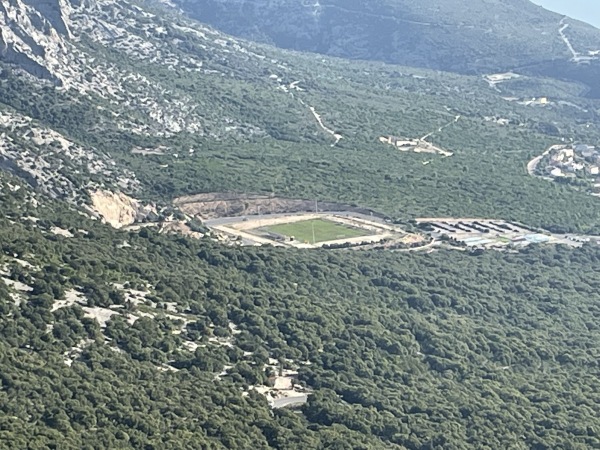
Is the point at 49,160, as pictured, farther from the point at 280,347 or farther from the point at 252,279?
the point at 280,347

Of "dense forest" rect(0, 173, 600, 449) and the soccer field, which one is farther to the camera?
the soccer field

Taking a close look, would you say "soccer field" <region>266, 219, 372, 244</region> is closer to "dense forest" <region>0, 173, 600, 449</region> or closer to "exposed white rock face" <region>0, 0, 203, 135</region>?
"dense forest" <region>0, 173, 600, 449</region>

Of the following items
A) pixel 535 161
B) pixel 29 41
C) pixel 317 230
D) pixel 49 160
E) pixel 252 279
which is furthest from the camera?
pixel 535 161

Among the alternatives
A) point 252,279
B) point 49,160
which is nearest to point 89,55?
point 49,160

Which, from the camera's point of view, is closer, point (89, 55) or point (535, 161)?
point (89, 55)

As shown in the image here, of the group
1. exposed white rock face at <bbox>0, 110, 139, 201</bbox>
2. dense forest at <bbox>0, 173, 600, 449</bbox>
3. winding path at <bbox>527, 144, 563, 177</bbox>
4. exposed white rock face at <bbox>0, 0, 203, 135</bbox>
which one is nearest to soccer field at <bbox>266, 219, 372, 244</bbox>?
dense forest at <bbox>0, 173, 600, 449</bbox>

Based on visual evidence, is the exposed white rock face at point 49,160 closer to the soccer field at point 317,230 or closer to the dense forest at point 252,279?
the dense forest at point 252,279
